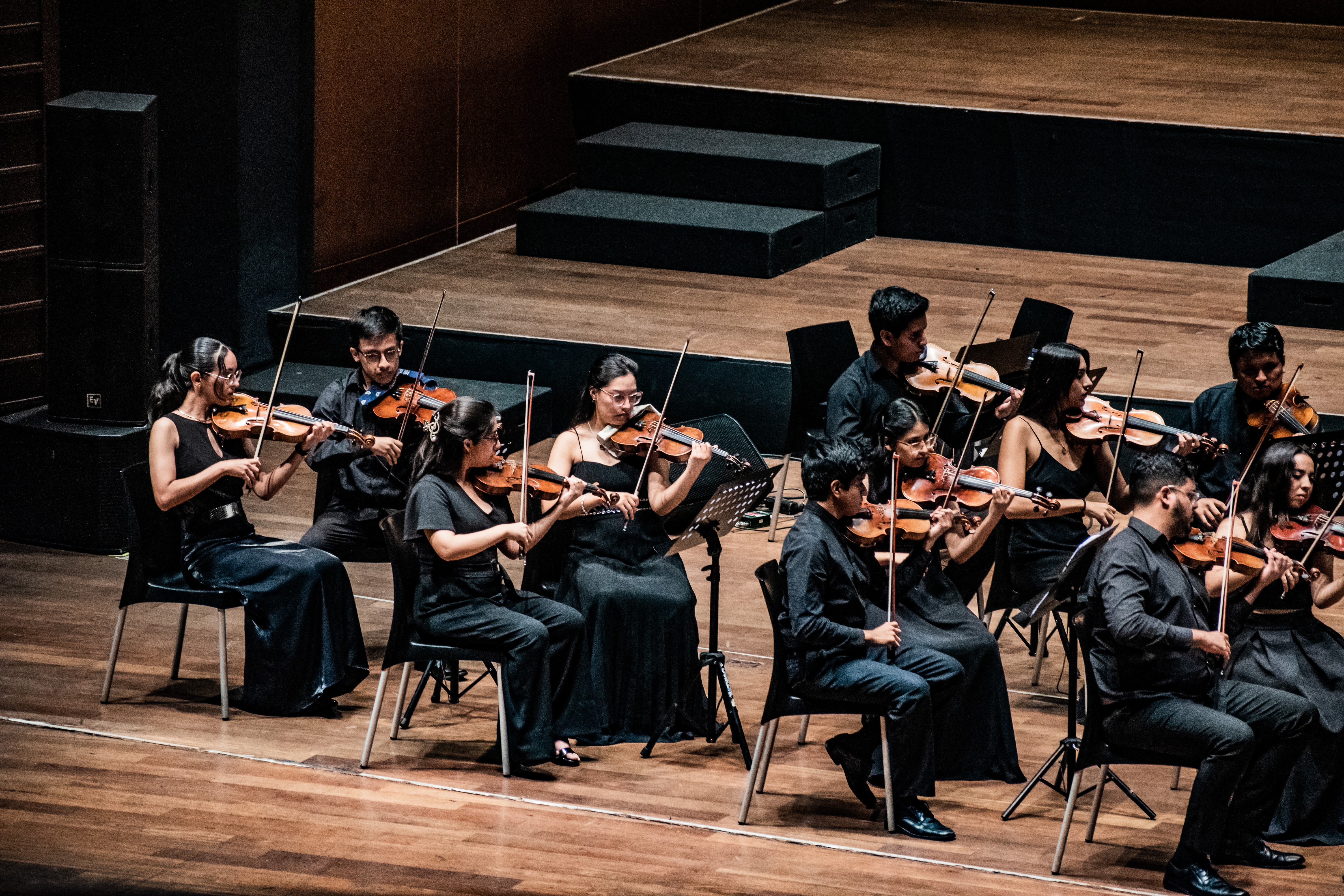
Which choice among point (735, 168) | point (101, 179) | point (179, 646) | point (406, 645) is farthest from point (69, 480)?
point (735, 168)

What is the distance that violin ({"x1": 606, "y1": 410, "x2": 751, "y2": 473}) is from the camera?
211 inches

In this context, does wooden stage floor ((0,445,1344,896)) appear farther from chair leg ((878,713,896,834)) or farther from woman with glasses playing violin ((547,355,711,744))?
woman with glasses playing violin ((547,355,711,744))

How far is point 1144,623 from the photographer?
4.47 m

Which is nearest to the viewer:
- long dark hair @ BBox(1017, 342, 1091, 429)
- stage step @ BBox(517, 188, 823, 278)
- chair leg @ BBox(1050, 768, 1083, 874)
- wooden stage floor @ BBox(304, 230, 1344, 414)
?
chair leg @ BBox(1050, 768, 1083, 874)

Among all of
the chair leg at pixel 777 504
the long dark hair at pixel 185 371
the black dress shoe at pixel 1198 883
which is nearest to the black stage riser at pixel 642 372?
the chair leg at pixel 777 504

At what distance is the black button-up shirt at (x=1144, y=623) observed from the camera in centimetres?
449

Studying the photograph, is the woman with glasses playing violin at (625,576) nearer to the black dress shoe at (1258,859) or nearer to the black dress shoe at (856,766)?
the black dress shoe at (856,766)

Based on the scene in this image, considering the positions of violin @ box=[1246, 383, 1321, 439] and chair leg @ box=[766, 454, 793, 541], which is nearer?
violin @ box=[1246, 383, 1321, 439]

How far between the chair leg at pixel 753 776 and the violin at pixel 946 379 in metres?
1.51

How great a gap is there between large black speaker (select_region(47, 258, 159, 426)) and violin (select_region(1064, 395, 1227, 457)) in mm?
3084

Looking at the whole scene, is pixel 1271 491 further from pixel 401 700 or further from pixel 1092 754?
pixel 401 700

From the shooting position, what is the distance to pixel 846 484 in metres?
4.84

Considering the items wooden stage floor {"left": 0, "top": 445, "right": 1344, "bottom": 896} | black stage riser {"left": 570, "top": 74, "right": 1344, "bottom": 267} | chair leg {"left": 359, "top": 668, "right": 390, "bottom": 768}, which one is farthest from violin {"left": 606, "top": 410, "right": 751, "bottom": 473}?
black stage riser {"left": 570, "top": 74, "right": 1344, "bottom": 267}

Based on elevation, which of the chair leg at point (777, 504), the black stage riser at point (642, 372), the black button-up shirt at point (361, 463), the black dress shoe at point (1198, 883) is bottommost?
the chair leg at point (777, 504)
